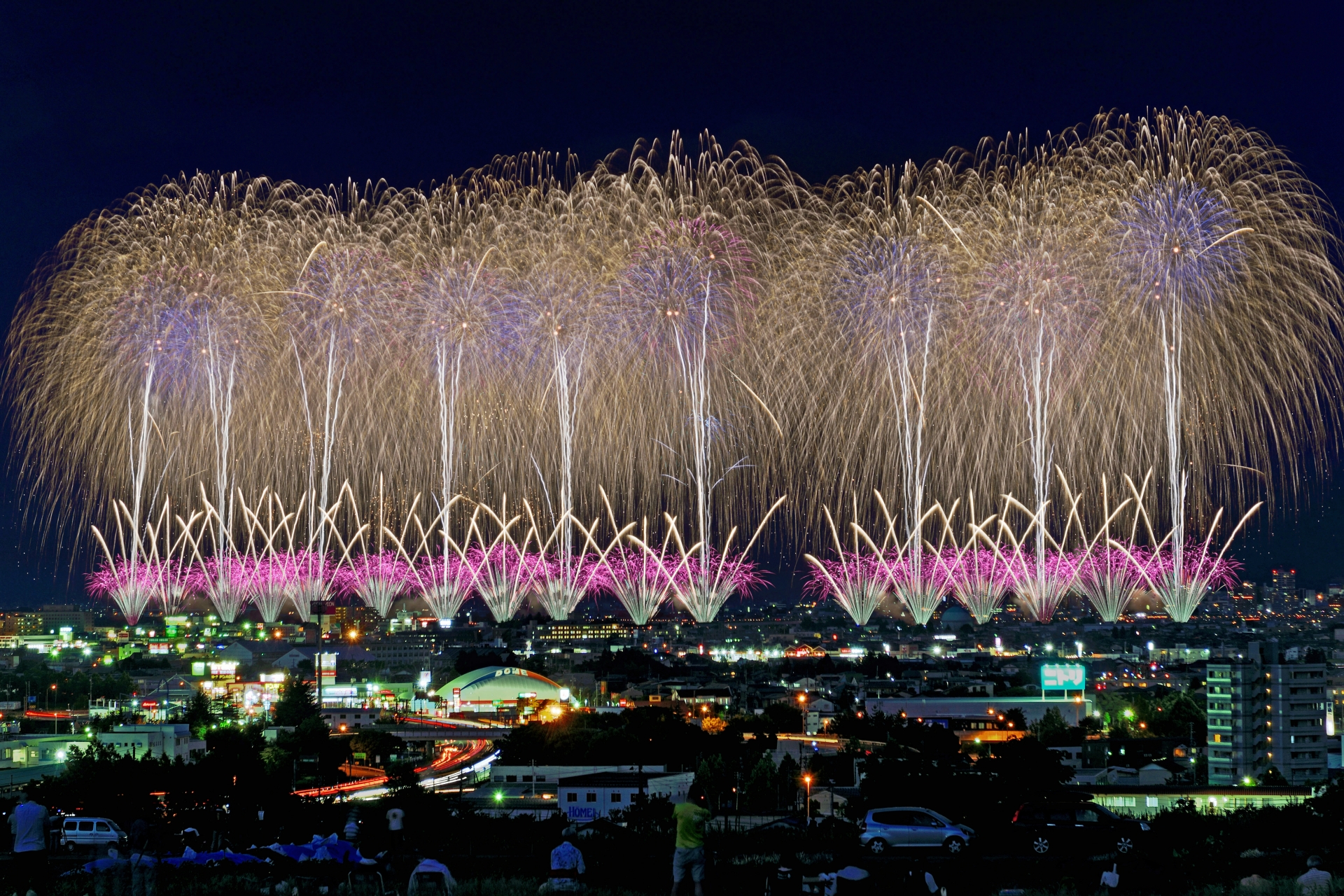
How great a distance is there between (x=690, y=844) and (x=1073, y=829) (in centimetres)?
1006

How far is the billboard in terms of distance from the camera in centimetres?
8075

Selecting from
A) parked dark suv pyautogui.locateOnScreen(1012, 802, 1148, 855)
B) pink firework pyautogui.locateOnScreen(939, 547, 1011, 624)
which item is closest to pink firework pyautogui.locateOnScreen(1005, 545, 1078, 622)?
pink firework pyautogui.locateOnScreen(939, 547, 1011, 624)

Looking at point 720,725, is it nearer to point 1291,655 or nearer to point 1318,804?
point 1291,655

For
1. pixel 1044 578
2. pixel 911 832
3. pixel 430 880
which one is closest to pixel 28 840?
pixel 430 880

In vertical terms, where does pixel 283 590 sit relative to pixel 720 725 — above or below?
above

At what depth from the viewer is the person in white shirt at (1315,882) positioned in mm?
14258

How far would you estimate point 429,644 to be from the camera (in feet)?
474

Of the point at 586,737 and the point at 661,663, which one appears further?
the point at 661,663

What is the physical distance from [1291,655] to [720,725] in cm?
2708

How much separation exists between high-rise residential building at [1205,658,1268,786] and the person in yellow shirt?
125ft

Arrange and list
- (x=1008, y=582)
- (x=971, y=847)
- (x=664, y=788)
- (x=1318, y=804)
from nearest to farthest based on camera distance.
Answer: (x=971, y=847) < (x=1318, y=804) < (x=664, y=788) < (x=1008, y=582)

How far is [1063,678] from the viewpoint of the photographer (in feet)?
265

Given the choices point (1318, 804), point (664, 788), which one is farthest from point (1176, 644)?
point (1318, 804)

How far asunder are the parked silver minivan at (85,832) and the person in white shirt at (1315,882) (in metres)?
17.2
